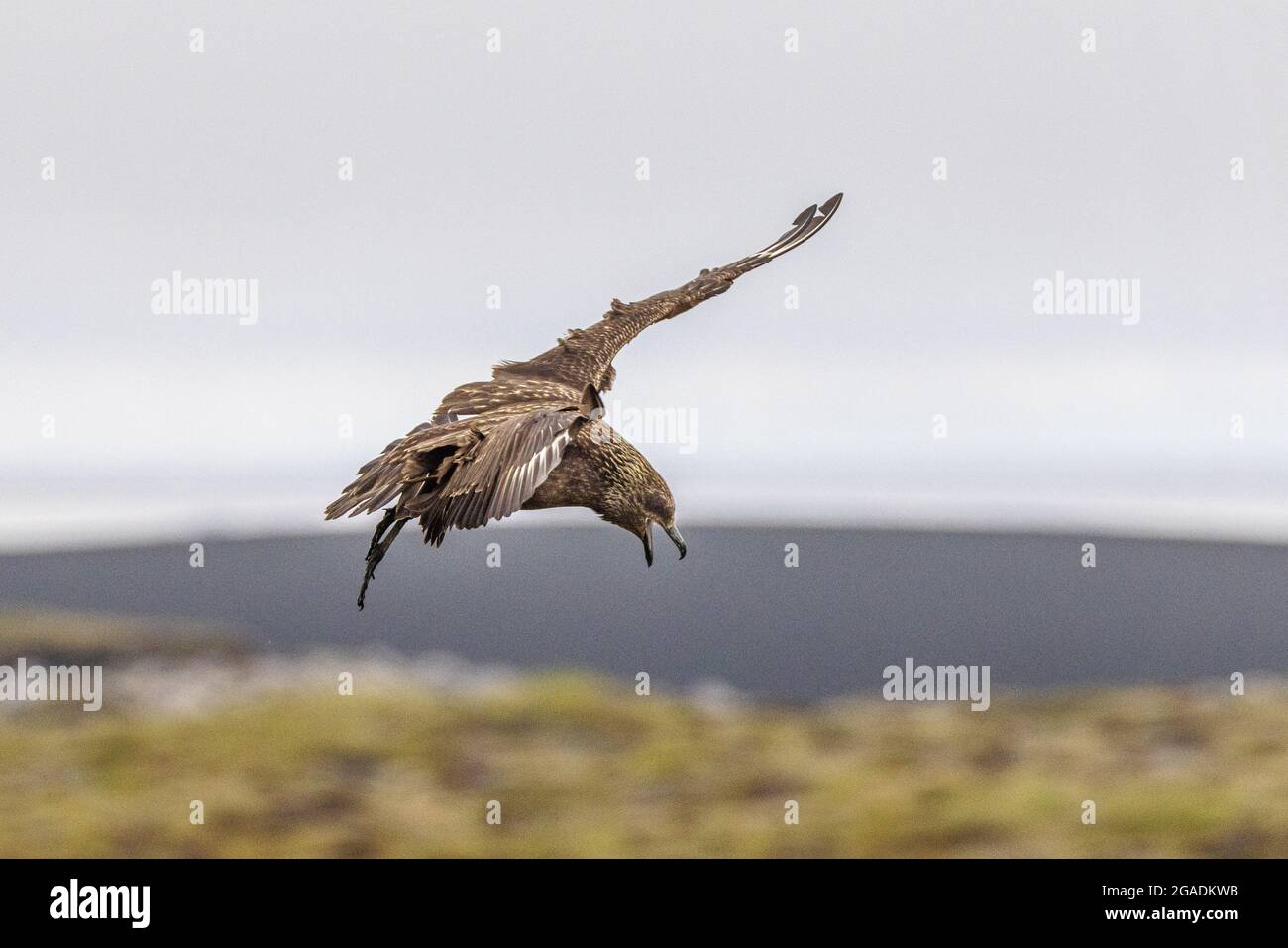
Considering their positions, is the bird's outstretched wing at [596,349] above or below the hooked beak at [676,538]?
above

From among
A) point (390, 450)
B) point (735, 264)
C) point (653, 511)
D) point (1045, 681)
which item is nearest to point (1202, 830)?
point (1045, 681)

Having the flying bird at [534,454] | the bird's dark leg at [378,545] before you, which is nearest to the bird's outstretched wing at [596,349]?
the flying bird at [534,454]

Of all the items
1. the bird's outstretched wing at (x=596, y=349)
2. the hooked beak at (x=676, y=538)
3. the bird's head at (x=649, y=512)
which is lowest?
the hooked beak at (x=676, y=538)

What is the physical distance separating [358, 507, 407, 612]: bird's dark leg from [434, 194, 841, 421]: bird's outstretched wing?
69 cm

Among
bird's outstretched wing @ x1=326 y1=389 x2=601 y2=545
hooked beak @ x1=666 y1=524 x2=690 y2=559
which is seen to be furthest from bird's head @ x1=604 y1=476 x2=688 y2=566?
bird's outstretched wing @ x1=326 y1=389 x2=601 y2=545

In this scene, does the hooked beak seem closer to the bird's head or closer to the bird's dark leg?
the bird's head

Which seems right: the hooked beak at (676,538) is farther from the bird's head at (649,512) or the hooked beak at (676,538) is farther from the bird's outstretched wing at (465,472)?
the bird's outstretched wing at (465,472)

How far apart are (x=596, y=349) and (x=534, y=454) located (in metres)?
3.50

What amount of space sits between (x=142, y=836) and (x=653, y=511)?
490 inches

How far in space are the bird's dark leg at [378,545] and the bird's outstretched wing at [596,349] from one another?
692mm

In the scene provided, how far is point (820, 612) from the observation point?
95.1 feet

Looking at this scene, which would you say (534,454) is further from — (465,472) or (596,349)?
(596,349)

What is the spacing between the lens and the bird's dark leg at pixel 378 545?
7.66 meters

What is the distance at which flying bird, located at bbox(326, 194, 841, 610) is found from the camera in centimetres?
623
